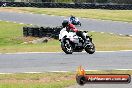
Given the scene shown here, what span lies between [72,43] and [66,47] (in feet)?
1.12

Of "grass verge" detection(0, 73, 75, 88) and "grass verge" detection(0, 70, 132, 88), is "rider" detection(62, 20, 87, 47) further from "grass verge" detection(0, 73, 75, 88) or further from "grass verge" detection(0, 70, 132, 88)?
"grass verge" detection(0, 73, 75, 88)

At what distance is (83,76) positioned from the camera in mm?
6012

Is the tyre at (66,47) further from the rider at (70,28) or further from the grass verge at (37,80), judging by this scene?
the grass verge at (37,80)

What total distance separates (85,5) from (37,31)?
33.9m

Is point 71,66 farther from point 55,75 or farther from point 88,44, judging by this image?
point 88,44

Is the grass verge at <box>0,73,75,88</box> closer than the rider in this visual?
Yes

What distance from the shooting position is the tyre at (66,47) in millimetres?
17000

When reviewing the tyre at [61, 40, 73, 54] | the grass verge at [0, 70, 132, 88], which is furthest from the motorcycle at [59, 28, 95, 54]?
the grass verge at [0, 70, 132, 88]

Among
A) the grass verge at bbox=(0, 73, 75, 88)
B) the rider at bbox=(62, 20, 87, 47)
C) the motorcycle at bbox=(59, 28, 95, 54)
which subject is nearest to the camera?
the grass verge at bbox=(0, 73, 75, 88)

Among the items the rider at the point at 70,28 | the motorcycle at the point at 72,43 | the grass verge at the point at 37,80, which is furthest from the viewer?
the motorcycle at the point at 72,43

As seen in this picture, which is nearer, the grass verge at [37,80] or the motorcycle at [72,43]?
the grass verge at [37,80]

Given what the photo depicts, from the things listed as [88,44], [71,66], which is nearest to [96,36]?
[88,44]

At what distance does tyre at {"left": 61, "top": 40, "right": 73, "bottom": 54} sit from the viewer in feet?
55.8

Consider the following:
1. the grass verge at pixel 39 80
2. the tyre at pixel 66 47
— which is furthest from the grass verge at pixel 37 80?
the tyre at pixel 66 47
